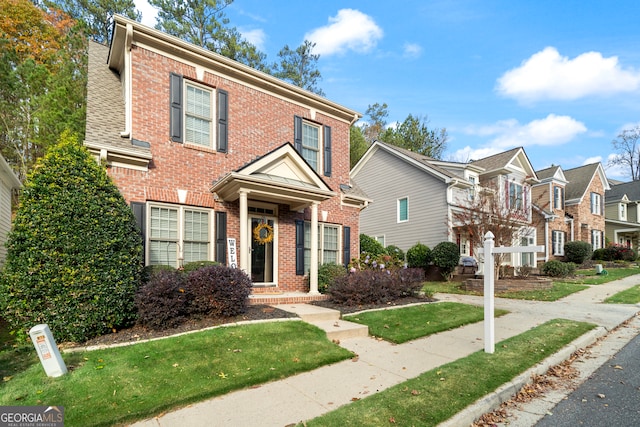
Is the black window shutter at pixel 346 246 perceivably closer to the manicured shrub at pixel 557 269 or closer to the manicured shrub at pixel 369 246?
Result: the manicured shrub at pixel 369 246

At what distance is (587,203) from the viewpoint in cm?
2822

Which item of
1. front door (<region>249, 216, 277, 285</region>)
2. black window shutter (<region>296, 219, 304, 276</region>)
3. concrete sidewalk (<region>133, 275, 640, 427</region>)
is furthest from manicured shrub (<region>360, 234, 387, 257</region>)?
concrete sidewalk (<region>133, 275, 640, 427</region>)

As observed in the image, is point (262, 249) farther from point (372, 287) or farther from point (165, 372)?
point (165, 372)

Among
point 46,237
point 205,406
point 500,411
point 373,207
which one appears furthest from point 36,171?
point 373,207

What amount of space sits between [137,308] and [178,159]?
401cm

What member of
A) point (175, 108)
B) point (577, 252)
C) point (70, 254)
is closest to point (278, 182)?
point (175, 108)

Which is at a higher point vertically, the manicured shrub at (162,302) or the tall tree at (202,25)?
the tall tree at (202,25)

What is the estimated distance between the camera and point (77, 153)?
6090mm

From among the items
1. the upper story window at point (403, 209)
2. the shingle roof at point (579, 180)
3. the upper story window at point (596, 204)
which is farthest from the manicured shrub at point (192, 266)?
the upper story window at point (596, 204)

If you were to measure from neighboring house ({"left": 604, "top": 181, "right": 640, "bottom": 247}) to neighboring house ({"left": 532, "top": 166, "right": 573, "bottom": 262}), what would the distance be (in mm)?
8494

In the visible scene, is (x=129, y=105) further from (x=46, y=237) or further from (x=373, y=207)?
(x=373, y=207)

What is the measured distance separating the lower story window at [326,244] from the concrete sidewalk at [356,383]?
4988 mm

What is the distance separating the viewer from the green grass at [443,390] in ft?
11.2

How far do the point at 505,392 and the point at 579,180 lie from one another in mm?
31846
